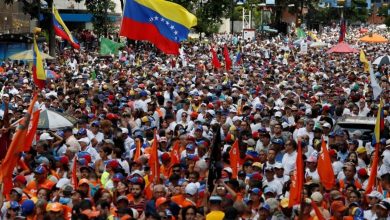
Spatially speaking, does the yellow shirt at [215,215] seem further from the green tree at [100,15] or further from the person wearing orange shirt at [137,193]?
the green tree at [100,15]

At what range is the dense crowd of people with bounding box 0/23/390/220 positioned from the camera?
32.4 ft

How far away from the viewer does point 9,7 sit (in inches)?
2029

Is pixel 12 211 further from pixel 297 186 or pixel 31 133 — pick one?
pixel 297 186

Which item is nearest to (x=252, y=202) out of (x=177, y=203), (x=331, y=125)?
(x=177, y=203)

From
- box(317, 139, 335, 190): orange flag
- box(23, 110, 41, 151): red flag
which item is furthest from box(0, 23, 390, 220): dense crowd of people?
box(23, 110, 41, 151): red flag

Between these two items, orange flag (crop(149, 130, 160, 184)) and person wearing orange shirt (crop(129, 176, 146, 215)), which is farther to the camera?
orange flag (crop(149, 130, 160, 184))

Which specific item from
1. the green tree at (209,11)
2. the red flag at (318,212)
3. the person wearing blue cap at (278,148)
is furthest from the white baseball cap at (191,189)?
the green tree at (209,11)

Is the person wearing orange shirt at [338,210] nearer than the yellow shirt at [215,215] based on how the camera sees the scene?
No

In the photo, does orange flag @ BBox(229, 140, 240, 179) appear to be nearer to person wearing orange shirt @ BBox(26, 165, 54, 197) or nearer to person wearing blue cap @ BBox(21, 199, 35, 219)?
person wearing orange shirt @ BBox(26, 165, 54, 197)

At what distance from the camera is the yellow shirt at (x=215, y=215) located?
9.29m

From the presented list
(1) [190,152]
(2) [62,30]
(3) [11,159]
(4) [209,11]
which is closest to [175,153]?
(1) [190,152]

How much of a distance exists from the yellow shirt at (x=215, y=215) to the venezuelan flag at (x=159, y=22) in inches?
374

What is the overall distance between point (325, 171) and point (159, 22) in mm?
8080

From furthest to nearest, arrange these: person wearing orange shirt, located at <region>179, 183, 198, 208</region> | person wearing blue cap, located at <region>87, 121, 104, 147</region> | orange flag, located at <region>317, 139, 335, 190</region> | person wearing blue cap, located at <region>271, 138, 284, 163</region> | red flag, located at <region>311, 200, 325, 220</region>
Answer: person wearing blue cap, located at <region>87, 121, 104, 147</region> → person wearing blue cap, located at <region>271, 138, 284, 163</region> → orange flag, located at <region>317, 139, 335, 190</region> → person wearing orange shirt, located at <region>179, 183, 198, 208</region> → red flag, located at <region>311, 200, 325, 220</region>
